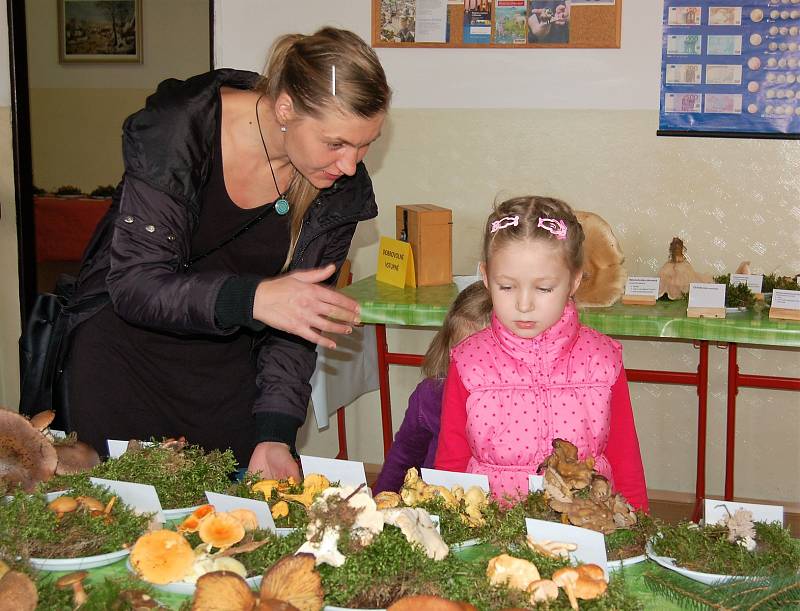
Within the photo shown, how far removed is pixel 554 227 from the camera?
1896mm

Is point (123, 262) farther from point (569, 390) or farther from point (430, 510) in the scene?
point (569, 390)

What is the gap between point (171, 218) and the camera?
178 cm

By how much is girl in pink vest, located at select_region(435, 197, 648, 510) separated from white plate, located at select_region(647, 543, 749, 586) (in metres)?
0.60

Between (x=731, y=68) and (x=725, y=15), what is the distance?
8.5 inches

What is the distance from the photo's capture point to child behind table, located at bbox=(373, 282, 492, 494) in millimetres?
2346

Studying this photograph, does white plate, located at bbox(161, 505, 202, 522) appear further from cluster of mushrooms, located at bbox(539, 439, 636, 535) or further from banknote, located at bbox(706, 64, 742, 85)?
banknote, located at bbox(706, 64, 742, 85)

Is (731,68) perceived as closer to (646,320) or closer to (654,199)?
(654,199)

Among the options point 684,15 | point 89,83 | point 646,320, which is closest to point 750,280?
point 646,320

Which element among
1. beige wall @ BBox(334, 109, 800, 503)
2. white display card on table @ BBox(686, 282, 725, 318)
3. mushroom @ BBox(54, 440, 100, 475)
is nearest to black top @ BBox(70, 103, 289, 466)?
mushroom @ BBox(54, 440, 100, 475)

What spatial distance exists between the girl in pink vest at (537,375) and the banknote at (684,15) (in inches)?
89.3

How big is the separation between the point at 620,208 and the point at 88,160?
2510 millimetres

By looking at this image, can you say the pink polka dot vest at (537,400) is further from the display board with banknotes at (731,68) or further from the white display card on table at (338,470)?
the display board with banknotes at (731,68)

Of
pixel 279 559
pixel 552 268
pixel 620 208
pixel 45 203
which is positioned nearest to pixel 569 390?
pixel 552 268

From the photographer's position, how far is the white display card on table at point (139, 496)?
1.37 metres
